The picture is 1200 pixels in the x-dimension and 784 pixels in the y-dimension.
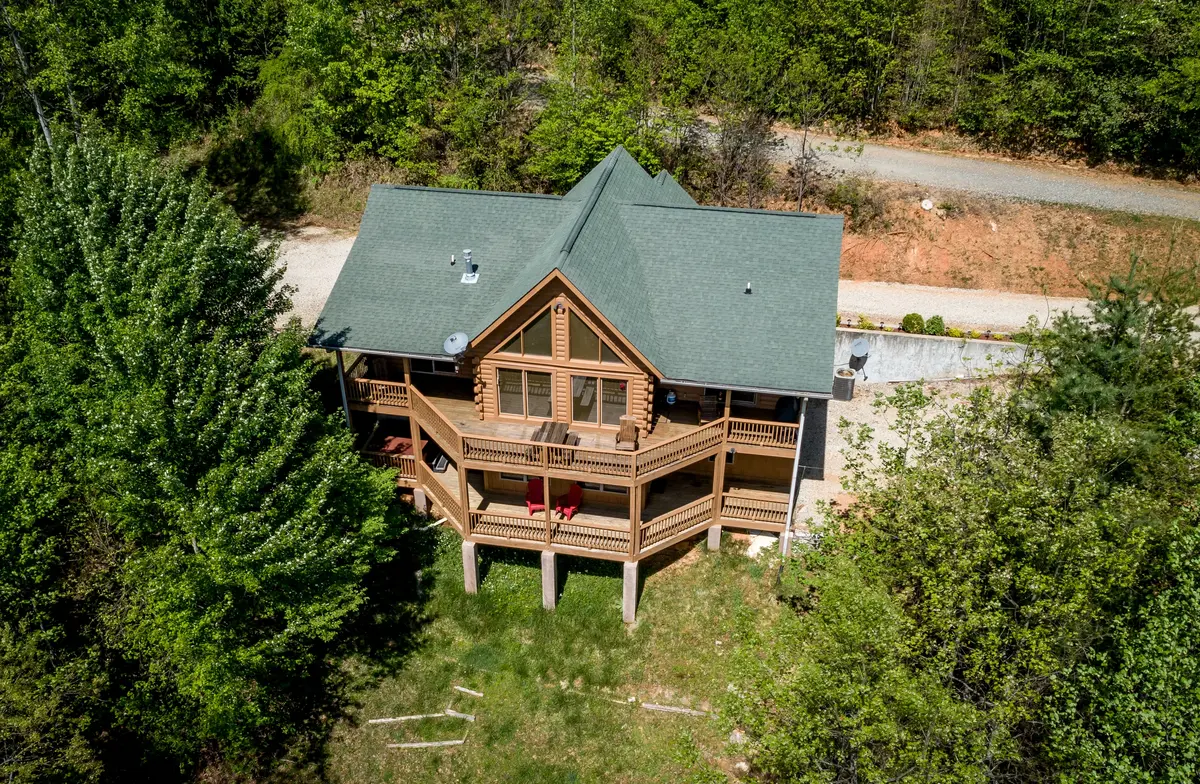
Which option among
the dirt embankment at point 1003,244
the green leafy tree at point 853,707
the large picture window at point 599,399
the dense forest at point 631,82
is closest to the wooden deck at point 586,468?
the large picture window at point 599,399

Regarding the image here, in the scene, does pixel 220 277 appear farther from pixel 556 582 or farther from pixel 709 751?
pixel 709 751

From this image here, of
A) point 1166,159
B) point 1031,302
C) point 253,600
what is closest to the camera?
point 253,600

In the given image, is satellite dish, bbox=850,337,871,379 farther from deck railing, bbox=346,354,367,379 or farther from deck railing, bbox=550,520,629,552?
deck railing, bbox=346,354,367,379

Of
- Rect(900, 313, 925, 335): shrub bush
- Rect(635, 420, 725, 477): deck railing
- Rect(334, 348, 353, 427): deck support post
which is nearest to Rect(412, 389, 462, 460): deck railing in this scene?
Rect(334, 348, 353, 427): deck support post

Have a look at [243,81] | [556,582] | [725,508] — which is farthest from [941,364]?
[243,81]

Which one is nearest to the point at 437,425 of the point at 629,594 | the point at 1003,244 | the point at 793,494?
the point at 629,594

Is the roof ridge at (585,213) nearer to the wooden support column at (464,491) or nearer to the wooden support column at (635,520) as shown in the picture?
the wooden support column at (464,491)
